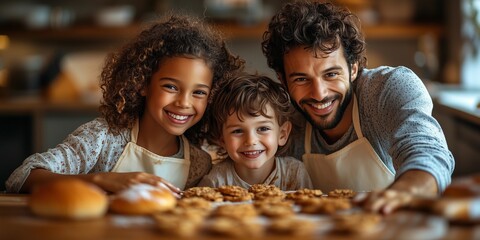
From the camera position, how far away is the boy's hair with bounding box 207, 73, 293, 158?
1950 mm

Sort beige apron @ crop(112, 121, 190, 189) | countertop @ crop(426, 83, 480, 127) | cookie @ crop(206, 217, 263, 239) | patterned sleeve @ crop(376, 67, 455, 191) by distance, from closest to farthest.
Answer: cookie @ crop(206, 217, 263, 239) < patterned sleeve @ crop(376, 67, 455, 191) < beige apron @ crop(112, 121, 190, 189) < countertop @ crop(426, 83, 480, 127)

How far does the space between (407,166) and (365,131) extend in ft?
1.73

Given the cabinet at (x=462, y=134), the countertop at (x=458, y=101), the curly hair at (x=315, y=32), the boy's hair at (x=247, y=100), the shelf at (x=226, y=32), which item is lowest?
the cabinet at (x=462, y=134)

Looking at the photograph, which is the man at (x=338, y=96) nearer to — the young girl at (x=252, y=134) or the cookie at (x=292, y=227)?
the young girl at (x=252, y=134)

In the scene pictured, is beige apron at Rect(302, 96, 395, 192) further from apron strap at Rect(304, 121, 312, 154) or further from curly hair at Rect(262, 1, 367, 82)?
curly hair at Rect(262, 1, 367, 82)

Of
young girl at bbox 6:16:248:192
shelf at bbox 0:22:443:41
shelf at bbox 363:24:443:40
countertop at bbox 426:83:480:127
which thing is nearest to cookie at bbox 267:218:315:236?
young girl at bbox 6:16:248:192

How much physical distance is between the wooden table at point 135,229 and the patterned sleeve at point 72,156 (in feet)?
1.51

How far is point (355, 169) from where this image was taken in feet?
6.52

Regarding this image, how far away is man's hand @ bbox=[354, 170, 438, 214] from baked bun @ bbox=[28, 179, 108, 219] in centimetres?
53

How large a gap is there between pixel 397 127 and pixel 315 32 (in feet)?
1.29

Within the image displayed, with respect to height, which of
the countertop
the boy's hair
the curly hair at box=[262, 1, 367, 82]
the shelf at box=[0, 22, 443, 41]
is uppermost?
the shelf at box=[0, 22, 443, 41]

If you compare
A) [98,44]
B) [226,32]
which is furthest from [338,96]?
[98,44]

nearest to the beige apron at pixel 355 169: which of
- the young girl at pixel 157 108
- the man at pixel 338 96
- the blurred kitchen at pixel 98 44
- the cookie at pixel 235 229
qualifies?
the man at pixel 338 96

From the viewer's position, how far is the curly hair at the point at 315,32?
197 centimetres
